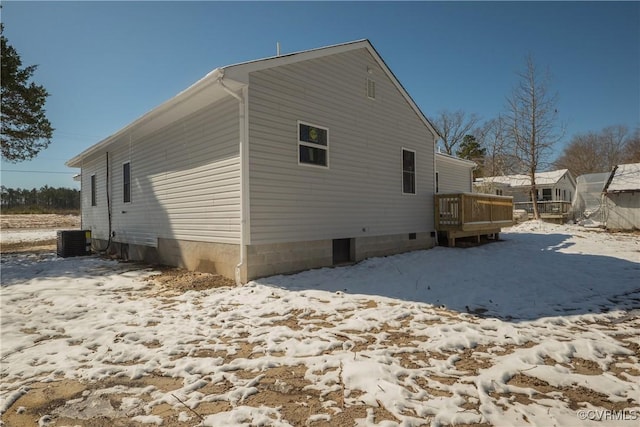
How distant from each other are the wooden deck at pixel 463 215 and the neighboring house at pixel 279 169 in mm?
494

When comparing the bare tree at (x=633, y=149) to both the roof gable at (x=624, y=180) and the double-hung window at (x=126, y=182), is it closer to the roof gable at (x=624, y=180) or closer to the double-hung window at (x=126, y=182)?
the roof gable at (x=624, y=180)

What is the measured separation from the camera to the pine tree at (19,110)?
12.3 m

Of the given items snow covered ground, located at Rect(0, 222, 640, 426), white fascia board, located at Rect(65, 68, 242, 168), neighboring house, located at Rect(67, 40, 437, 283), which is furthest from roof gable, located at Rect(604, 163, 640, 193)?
white fascia board, located at Rect(65, 68, 242, 168)

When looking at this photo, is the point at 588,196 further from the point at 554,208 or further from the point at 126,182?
the point at 126,182

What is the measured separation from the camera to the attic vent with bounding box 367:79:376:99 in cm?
934

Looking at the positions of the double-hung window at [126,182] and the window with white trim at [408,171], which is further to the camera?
the double-hung window at [126,182]

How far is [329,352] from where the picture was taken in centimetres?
347

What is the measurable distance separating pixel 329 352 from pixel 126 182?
10.5 m

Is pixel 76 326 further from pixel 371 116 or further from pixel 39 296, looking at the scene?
pixel 371 116

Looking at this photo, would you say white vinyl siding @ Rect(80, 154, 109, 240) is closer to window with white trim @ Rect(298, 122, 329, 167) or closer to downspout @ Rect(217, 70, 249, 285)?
downspout @ Rect(217, 70, 249, 285)

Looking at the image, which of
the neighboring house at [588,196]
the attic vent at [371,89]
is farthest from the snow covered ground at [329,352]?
the neighboring house at [588,196]

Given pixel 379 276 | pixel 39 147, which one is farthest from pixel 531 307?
pixel 39 147

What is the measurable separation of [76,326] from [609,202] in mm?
25151

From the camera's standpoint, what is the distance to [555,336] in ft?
12.6
